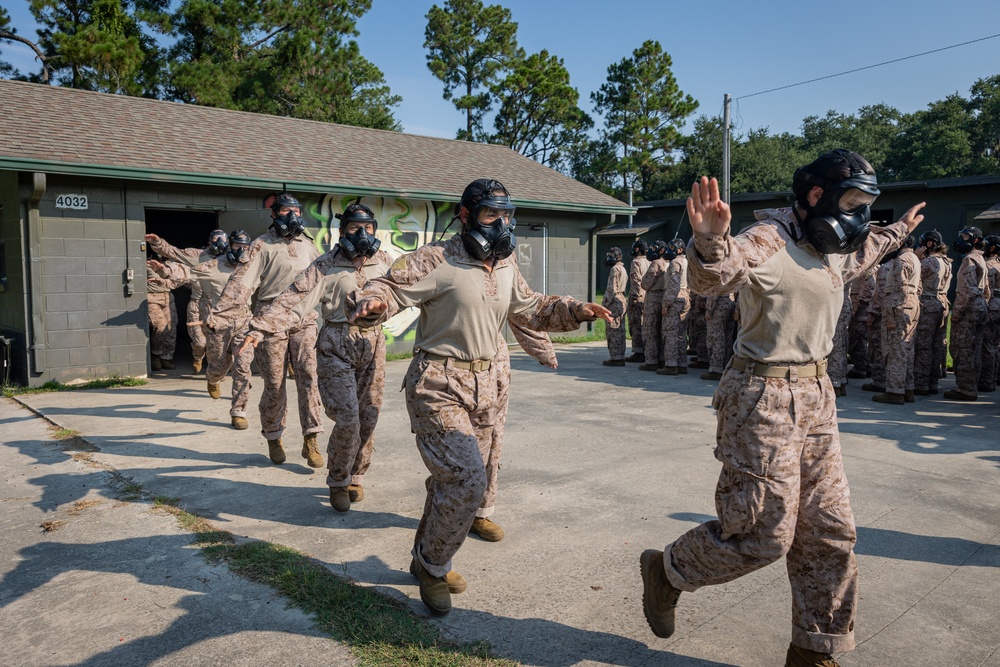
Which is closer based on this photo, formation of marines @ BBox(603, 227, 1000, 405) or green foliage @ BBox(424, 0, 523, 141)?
formation of marines @ BBox(603, 227, 1000, 405)

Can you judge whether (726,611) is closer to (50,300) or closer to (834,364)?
(834,364)

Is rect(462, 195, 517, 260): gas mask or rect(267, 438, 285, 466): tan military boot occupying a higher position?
rect(462, 195, 517, 260): gas mask

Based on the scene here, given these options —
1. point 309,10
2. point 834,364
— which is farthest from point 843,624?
point 309,10

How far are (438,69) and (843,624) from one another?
40540 mm

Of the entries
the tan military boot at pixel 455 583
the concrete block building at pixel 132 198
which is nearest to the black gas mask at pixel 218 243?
the concrete block building at pixel 132 198

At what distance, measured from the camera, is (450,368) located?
392cm

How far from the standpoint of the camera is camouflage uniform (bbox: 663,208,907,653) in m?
3.05

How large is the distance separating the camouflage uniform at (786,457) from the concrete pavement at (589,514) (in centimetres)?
45

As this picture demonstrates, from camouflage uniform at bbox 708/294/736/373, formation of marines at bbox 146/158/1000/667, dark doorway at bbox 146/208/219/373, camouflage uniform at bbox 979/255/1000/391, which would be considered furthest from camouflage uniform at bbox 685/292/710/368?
dark doorway at bbox 146/208/219/373

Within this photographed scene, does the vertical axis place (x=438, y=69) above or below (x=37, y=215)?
above

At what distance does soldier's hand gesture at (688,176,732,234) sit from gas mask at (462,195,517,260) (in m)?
1.39

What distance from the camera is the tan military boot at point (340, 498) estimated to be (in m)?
5.22

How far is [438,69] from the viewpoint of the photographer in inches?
1590

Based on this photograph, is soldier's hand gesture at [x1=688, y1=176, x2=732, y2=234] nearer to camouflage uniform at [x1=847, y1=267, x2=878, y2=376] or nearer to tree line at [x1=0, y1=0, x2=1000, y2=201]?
camouflage uniform at [x1=847, y1=267, x2=878, y2=376]
